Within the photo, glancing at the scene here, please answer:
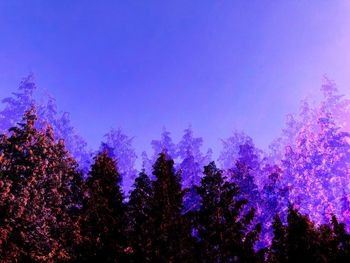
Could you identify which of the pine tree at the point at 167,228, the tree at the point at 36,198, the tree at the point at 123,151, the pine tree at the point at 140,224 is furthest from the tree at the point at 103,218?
the tree at the point at 123,151

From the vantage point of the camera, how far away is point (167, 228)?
64.2 ft

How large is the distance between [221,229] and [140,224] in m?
4.77

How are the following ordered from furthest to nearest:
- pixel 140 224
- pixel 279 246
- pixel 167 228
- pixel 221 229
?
1. pixel 221 229
2. pixel 140 224
3. pixel 279 246
4. pixel 167 228

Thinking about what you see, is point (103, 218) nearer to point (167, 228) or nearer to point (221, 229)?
point (167, 228)

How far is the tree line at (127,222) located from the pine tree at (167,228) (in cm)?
5

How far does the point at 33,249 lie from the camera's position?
21953 mm

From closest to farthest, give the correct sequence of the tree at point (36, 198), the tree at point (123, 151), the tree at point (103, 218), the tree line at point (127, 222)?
the tree line at point (127, 222), the tree at point (103, 218), the tree at point (36, 198), the tree at point (123, 151)

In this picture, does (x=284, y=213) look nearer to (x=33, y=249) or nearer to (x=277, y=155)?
(x=33, y=249)

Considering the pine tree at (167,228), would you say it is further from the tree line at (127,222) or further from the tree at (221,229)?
the tree at (221,229)

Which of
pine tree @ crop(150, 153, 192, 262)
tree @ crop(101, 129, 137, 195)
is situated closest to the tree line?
pine tree @ crop(150, 153, 192, 262)

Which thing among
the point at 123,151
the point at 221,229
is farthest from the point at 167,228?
the point at 123,151

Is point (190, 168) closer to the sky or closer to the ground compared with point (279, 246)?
closer to the sky

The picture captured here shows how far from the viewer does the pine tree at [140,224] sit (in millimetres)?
19219

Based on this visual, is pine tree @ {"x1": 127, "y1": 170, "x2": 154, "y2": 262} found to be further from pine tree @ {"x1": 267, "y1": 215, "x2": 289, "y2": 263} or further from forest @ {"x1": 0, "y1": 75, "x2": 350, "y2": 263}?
pine tree @ {"x1": 267, "y1": 215, "x2": 289, "y2": 263}
